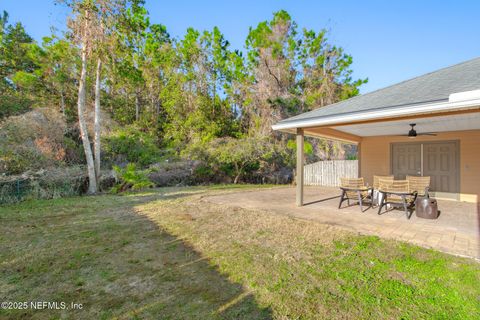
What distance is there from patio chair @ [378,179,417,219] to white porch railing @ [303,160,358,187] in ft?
19.8

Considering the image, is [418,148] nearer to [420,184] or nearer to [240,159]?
[420,184]

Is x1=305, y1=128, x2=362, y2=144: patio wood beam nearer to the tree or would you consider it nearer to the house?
the house

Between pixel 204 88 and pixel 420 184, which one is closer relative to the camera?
pixel 420 184

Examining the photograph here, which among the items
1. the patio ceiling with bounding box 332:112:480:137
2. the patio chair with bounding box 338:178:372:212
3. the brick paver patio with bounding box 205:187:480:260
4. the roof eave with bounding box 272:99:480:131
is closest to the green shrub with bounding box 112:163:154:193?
the brick paver patio with bounding box 205:187:480:260

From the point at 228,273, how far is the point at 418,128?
8.25 meters

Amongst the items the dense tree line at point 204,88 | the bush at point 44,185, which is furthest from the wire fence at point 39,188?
the dense tree line at point 204,88

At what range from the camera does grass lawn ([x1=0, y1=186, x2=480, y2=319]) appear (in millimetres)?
2188

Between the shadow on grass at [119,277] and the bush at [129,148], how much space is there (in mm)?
8439

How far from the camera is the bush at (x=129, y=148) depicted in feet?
41.1

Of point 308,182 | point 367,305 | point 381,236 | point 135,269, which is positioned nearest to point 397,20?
point 308,182

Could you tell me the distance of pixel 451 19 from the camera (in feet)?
30.3

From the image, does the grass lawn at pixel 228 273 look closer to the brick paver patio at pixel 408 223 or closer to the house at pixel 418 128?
the brick paver patio at pixel 408 223

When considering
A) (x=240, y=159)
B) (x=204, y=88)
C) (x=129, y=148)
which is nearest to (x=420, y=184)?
(x=240, y=159)

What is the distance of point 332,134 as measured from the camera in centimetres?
823
